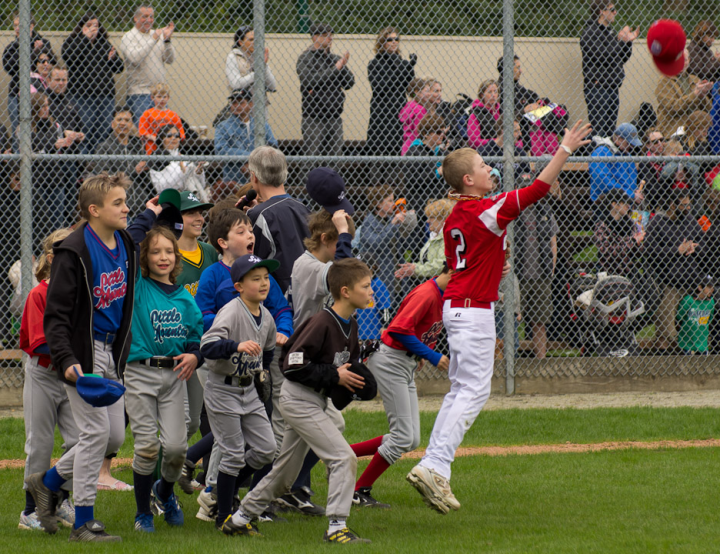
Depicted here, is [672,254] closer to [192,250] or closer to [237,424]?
[192,250]

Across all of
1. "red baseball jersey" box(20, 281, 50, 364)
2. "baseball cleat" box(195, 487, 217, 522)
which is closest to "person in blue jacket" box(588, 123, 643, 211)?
"baseball cleat" box(195, 487, 217, 522)

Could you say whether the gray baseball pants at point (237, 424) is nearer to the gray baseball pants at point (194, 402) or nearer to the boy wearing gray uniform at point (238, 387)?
the boy wearing gray uniform at point (238, 387)

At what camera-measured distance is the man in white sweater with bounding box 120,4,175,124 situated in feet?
27.9

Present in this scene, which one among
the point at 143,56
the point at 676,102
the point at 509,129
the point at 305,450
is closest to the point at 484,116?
the point at 509,129

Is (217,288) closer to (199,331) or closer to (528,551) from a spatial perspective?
(199,331)

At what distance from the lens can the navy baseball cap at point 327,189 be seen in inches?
205

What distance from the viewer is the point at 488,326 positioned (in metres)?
4.93

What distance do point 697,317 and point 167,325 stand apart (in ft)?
21.5

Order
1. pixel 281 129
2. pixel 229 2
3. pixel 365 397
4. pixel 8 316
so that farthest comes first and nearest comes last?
pixel 229 2 → pixel 281 129 → pixel 8 316 → pixel 365 397

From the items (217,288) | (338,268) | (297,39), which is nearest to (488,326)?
(338,268)

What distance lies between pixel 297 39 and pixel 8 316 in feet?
12.9

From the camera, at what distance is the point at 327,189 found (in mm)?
5207

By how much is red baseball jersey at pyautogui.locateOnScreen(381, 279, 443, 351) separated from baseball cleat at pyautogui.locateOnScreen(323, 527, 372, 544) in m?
1.25

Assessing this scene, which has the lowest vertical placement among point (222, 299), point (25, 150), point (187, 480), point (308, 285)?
point (187, 480)
